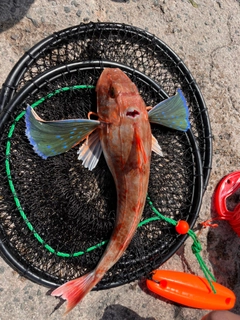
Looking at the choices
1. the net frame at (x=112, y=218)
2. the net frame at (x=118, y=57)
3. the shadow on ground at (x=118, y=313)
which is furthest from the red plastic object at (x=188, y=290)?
the net frame at (x=118, y=57)

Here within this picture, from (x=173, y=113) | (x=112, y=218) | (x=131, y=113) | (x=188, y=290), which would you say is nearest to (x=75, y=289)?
(x=112, y=218)

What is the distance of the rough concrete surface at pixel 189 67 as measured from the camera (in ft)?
6.23

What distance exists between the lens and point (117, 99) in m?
1.65

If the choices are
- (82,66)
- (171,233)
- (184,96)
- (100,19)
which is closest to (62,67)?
(82,66)

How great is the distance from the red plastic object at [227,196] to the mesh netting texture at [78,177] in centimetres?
33

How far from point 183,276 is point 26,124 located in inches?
49.8

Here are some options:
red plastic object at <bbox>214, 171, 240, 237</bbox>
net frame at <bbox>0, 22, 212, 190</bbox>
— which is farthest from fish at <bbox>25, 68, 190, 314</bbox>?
red plastic object at <bbox>214, 171, 240, 237</bbox>

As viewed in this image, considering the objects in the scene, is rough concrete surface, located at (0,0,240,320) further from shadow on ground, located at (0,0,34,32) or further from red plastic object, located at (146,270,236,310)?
red plastic object, located at (146,270,236,310)

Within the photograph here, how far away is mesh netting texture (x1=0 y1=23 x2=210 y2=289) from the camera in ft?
5.62

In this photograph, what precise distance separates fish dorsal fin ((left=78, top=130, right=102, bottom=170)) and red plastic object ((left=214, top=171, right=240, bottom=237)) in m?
0.93

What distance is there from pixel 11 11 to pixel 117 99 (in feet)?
2.64

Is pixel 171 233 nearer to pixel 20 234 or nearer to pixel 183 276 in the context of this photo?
pixel 183 276

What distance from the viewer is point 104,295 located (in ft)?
6.80

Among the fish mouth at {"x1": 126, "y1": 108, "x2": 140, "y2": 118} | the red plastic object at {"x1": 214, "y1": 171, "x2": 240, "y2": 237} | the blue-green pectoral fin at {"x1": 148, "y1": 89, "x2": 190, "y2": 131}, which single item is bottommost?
the red plastic object at {"x1": 214, "y1": 171, "x2": 240, "y2": 237}
